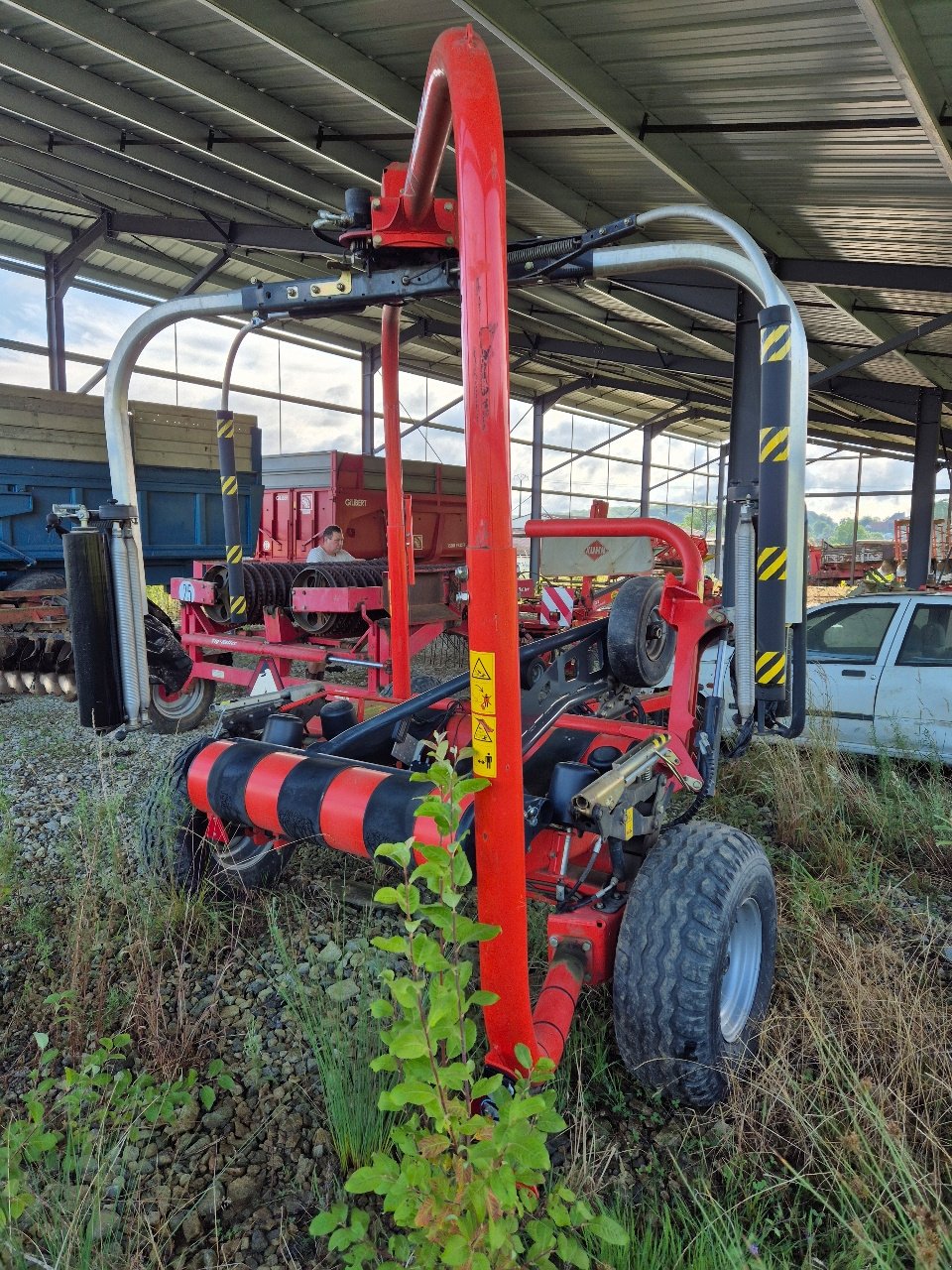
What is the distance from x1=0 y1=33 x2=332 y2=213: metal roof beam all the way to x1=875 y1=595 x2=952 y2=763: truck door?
25.4ft

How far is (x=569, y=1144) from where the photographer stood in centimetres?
202

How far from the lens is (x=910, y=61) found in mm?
4477

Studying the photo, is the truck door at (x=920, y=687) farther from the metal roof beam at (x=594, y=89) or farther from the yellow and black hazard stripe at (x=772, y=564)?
the metal roof beam at (x=594, y=89)

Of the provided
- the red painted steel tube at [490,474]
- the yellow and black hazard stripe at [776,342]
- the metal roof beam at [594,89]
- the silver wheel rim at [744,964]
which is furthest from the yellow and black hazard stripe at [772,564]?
the metal roof beam at [594,89]

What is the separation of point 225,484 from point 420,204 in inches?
101

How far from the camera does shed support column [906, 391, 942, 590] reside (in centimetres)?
1430

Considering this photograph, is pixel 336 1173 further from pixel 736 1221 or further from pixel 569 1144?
pixel 736 1221

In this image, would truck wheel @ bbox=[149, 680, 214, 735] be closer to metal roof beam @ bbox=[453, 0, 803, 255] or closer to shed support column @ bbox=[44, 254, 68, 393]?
metal roof beam @ bbox=[453, 0, 803, 255]

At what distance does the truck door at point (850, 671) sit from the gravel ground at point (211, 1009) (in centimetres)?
332

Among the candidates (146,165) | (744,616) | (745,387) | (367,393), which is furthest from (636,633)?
(367,393)

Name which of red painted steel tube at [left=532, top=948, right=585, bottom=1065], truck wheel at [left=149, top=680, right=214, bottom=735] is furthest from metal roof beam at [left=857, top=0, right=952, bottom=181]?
truck wheel at [left=149, top=680, right=214, bottom=735]

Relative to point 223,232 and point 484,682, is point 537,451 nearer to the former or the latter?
point 223,232

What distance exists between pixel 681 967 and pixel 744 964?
0.53 m

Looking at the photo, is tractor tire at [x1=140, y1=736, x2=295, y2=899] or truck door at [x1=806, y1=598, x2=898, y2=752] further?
truck door at [x1=806, y1=598, x2=898, y2=752]
